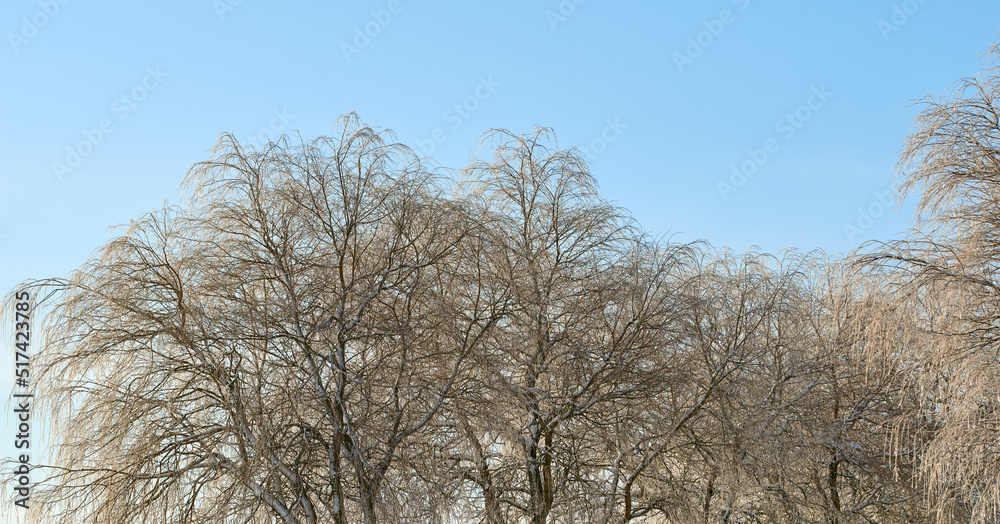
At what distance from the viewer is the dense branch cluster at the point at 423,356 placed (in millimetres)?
9289

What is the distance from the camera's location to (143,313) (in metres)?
9.52

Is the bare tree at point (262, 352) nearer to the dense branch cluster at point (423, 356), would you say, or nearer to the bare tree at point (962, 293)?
the dense branch cluster at point (423, 356)

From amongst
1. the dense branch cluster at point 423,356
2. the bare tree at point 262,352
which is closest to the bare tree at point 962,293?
the dense branch cluster at point 423,356

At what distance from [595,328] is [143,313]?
616 centimetres

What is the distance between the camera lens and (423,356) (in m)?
9.74

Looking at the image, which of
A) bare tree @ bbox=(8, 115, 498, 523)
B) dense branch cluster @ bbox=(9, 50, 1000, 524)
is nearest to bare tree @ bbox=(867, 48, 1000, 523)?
dense branch cluster @ bbox=(9, 50, 1000, 524)

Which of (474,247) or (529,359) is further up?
(474,247)

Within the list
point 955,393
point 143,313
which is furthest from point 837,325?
point 143,313

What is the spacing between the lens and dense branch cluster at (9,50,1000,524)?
9289 millimetres

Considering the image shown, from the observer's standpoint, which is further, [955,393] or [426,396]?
[426,396]

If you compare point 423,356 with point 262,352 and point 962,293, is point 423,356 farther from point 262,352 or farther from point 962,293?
point 962,293

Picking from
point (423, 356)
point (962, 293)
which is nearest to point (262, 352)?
point (423, 356)

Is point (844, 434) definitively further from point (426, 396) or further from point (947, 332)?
point (426, 396)

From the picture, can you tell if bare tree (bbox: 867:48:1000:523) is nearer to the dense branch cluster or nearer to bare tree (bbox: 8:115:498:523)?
the dense branch cluster
